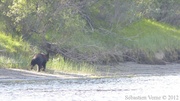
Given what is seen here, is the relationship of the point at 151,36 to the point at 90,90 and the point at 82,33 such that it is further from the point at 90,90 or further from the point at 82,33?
the point at 90,90

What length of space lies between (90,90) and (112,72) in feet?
25.9

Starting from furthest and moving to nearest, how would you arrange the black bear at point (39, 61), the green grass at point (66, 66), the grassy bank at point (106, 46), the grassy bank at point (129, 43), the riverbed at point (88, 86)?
the grassy bank at point (129, 43), the grassy bank at point (106, 46), the green grass at point (66, 66), the black bear at point (39, 61), the riverbed at point (88, 86)

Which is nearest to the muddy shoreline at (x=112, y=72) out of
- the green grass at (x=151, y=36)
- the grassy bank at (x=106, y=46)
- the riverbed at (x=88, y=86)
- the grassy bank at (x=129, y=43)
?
the riverbed at (x=88, y=86)

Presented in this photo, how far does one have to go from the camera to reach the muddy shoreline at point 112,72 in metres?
26.6

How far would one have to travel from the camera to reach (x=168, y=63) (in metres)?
38.3

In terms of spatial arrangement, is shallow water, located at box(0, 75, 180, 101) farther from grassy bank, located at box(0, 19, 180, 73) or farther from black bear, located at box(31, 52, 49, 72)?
grassy bank, located at box(0, 19, 180, 73)

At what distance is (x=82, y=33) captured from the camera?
35.1m

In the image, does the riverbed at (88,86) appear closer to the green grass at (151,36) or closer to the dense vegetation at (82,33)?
the dense vegetation at (82,33)

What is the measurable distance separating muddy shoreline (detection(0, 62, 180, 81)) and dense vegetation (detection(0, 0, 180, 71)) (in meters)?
0.69

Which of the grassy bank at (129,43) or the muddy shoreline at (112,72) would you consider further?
the grassy bank at (129,43)

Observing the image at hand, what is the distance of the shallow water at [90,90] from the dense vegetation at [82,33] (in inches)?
121

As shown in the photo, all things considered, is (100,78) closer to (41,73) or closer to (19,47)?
(41,73)

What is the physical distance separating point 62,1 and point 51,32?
5.51 ft

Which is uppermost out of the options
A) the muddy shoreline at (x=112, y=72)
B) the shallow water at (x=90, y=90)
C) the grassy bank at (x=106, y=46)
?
the grassy bank at (x=106, y=46)
